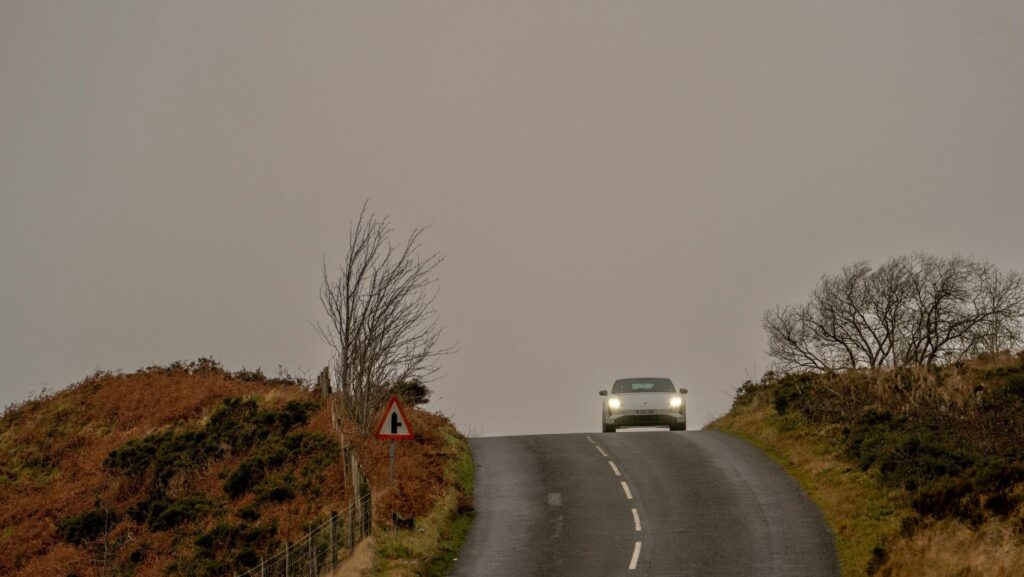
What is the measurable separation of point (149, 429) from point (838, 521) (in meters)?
25.0

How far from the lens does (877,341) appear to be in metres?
51.5

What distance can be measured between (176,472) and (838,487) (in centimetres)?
1992

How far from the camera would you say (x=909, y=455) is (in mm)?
22250

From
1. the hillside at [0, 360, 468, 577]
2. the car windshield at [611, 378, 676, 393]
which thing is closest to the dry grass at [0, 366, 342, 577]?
the hillside at [0, 360, 468, 577]

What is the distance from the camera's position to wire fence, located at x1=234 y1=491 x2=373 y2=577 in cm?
1734

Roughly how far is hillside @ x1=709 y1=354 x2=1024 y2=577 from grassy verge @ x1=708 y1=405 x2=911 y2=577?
3 cm

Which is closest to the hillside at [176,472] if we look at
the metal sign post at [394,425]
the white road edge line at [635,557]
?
the metal sign post at [394,425]

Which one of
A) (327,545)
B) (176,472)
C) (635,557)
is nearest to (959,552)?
(635,557)

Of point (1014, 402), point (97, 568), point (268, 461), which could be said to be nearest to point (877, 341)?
point (1014, 402)

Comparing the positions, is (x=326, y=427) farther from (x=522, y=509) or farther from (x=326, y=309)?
(x=522, y=509)

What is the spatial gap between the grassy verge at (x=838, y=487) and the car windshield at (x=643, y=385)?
2.79 metres

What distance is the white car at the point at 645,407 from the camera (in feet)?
107

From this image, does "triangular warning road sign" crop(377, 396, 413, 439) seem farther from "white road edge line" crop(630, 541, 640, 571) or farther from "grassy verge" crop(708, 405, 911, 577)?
"grassy verge" crop(708, 405, 911, 577)

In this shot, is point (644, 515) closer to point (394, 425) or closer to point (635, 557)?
point (635, 557)
